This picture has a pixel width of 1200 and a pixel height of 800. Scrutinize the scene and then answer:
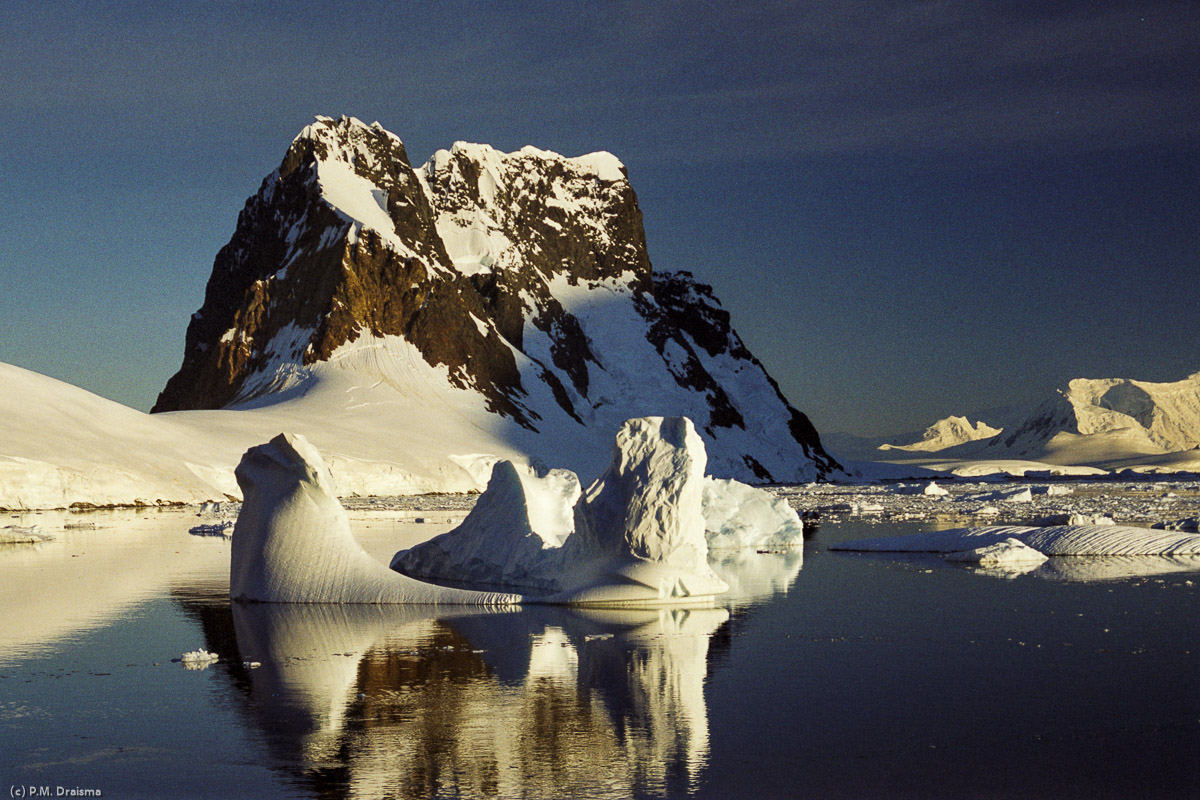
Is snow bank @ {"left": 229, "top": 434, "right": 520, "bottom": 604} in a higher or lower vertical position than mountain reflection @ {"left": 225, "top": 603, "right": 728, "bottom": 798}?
higher

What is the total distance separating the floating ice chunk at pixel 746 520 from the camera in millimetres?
31750

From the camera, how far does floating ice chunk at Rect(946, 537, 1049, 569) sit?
24.2 m

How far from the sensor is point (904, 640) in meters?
14.4

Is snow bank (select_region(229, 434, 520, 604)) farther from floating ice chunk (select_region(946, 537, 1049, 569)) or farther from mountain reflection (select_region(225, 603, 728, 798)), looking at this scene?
floating ice chunk (select_region(946, 537, 1049, 569))

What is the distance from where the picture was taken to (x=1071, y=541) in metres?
26.3

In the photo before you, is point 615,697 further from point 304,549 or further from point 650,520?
point 304,549

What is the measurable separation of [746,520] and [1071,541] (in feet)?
29.6

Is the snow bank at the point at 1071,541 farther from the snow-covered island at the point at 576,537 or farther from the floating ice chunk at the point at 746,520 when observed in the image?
the snow-covered island at the point at 576,537

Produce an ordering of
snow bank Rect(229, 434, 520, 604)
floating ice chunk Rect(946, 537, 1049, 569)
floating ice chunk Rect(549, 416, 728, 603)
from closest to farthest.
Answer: floating ice chunk Rect(549, 416, 728, 603) < snow bank Rect(229, 434, 520, 604) < floating ice chunk Rect(946, 537, 1049, 569)

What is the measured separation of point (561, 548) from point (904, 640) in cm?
692

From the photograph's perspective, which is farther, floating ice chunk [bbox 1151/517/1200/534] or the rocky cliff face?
the rocky cliff face

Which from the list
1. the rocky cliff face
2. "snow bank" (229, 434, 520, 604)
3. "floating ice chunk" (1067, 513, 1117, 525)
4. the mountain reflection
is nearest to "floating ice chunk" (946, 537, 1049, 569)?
"floating ice chunk" (1067, 513, 1117, 525)

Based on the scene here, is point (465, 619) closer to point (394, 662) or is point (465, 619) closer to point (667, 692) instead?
point (394, 662)

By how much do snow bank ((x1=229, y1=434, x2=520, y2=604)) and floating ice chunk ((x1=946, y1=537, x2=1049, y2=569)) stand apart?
37.7 ft
